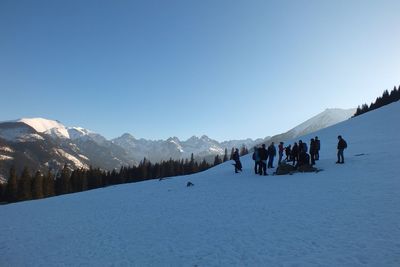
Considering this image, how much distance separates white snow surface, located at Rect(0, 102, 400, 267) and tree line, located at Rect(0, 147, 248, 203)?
256ft

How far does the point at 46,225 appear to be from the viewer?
766 inches

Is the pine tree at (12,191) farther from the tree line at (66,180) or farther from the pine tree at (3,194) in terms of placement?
the pine tree at (3,194)

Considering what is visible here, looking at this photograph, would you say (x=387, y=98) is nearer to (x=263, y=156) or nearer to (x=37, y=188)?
(x=263, y=156)

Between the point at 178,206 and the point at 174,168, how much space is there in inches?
5350

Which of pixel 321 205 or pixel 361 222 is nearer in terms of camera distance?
pixel 361 222

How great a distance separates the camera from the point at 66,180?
355 feet

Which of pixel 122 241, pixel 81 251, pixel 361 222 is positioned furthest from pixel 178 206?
pixel 361 222

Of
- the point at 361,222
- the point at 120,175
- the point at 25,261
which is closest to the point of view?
the point at 361,222

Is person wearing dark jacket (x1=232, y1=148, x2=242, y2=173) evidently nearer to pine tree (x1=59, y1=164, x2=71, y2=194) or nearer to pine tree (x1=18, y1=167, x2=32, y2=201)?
pine tree (x1=18, y1=167, x2=32, y2=201)

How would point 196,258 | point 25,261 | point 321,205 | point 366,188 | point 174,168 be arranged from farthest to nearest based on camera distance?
1. point 174,168
2. point 366,188
3. point 321,205
4. point 25,261
5. point 196,258

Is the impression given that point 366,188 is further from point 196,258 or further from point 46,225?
point 46,225

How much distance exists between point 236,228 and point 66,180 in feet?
350

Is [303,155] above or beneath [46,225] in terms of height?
above

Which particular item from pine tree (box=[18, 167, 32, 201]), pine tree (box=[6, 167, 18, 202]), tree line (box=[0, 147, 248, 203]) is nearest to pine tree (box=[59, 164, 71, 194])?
tree line (box=[0, 147, 248, 203])
